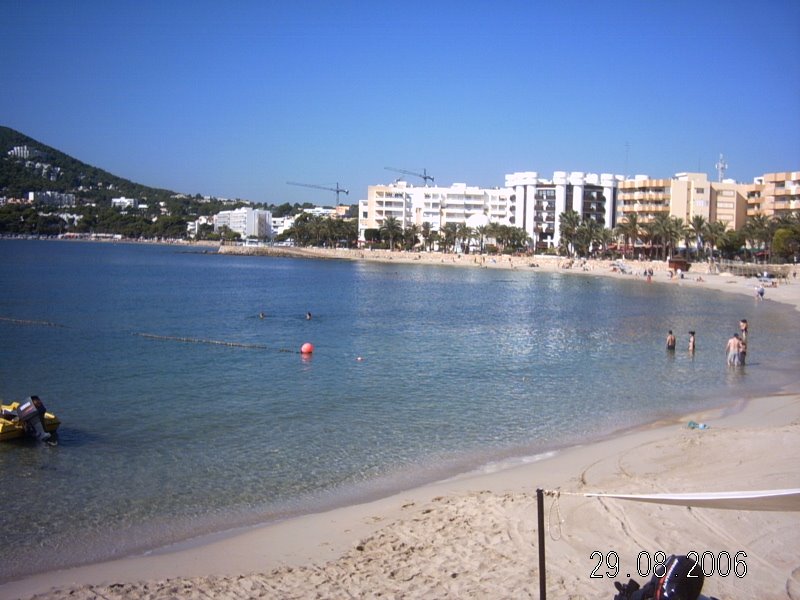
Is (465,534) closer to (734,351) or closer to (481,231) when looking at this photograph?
(734,351)

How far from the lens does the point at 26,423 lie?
14.9 metres

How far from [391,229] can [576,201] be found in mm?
37819

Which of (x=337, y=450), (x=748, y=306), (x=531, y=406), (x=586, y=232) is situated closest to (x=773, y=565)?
(x=337, y=450)

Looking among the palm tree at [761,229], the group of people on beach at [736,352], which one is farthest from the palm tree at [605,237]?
the group of people on beach at [736,352]

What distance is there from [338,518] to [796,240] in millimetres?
82640

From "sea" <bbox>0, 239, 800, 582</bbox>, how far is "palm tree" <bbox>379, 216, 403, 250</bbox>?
309ft

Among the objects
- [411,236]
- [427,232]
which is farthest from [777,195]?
[411,236]

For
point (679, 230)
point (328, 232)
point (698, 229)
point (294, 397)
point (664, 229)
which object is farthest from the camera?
point (328, 232)

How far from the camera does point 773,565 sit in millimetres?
7766

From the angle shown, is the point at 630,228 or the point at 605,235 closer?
the point at 630,228

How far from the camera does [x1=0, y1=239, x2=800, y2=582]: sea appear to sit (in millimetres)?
11812

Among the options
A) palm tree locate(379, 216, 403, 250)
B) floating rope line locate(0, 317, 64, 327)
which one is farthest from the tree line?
floating rope line locate(0, 317, 64, 327)

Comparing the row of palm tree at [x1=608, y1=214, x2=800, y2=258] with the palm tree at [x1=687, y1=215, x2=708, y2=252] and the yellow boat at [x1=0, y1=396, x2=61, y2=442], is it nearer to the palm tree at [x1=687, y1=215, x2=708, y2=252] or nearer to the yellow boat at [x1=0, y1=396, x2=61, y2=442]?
the palm tree at [x1=687, y1=215, x2=708, y2=252]

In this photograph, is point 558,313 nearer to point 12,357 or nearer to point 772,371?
point 772,371
